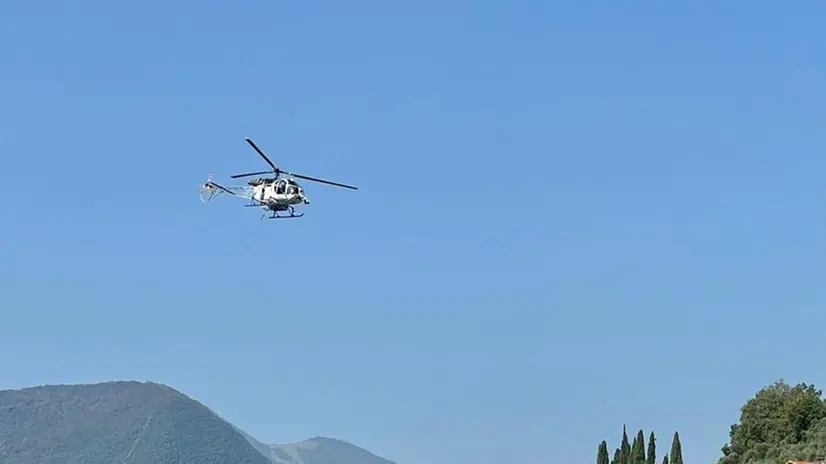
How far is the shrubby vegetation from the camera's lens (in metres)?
87.6

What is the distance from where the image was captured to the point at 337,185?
58562 mm

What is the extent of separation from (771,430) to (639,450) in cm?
952

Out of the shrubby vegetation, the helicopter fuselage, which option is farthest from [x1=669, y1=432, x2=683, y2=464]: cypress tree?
the helicopter fuselage

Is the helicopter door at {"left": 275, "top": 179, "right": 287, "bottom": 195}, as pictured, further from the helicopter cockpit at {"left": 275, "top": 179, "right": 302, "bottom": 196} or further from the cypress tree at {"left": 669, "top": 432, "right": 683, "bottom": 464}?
the cypress tree at {"left": 669, "top": 432, "right": 683, "bottom": 464}

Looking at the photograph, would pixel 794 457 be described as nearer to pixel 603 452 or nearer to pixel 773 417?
pixel 773 417

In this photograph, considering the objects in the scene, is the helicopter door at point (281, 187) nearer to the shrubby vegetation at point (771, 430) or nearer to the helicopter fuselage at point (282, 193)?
the helicopter fuselage at point (282, 193)

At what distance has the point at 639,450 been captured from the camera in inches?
3762

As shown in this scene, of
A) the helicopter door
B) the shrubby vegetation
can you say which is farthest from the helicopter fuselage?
the shrubby vegetation

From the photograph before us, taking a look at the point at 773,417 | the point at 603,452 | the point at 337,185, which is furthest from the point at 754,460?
the point at 337,185

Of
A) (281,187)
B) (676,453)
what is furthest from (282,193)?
(676,453)

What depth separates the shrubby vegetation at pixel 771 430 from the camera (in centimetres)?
8756

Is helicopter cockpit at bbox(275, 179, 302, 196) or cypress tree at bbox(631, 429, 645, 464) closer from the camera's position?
helicopter cockpit at bbox(275, 179, 302, 196)

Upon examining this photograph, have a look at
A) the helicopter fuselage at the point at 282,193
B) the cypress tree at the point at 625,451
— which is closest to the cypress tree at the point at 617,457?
the cypress tree at the point at 625,451

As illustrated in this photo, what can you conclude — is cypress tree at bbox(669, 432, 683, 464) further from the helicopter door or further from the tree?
the helicopter door
